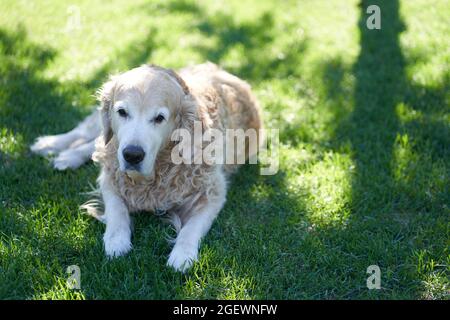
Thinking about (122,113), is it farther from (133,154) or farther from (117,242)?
(117,242)

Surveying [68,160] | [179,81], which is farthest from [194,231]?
[68,160]

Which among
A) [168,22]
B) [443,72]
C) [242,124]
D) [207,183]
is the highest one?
[168,22]

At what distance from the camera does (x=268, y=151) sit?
5.44 metres

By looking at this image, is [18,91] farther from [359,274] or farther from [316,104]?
[359,274]

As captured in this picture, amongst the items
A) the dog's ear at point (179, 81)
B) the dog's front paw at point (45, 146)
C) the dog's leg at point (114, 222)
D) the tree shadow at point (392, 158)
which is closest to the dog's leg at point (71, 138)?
the dog's front paw at point (45, 146)

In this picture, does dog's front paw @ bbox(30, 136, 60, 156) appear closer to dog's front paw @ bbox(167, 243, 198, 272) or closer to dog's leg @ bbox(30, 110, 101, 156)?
dog's leg @ bbox(30, 110, 101, 156)

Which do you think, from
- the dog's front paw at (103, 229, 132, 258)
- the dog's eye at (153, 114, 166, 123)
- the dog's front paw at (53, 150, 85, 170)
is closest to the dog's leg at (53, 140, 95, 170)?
the dog's front paw at (53, 150, 85, 170)

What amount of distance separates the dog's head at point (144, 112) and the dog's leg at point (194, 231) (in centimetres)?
50

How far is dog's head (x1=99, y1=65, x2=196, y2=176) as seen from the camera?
3.74 metres

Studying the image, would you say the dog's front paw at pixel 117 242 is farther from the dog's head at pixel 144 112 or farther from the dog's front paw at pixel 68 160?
the dog's front paw at pixel 68 160

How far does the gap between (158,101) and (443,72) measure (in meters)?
3.98

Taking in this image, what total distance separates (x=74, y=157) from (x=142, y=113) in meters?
1.45

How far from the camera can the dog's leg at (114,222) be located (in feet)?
12.5

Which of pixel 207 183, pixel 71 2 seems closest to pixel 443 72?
pixel 207 183
